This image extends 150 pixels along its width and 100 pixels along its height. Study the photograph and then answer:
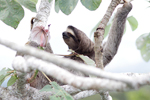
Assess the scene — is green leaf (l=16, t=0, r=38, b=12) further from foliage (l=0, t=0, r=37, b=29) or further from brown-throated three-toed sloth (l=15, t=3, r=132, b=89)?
brown-throated three-toed sloth (l=15, t=3, r=132, b=89)

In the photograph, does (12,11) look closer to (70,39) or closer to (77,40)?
(70,39)

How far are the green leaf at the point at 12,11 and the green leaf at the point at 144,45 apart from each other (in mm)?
2874

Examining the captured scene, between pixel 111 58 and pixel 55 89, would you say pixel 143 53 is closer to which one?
pixel 111 58

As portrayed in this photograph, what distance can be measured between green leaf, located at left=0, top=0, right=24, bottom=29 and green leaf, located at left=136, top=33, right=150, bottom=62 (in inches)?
113

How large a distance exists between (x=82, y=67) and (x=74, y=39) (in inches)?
111

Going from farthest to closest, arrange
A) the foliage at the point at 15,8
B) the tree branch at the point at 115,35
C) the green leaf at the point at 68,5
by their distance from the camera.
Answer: the tree branch at the point at 115,35
the green leaf at the point at 68,5
the foliage at the point at 15,8

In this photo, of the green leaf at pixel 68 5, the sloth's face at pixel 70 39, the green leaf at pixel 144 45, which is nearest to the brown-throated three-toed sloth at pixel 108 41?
the sloth's face at pixel 70 39

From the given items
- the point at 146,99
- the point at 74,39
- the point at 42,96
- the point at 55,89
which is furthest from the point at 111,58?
the point at 55,89

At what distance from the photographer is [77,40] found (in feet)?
11.2

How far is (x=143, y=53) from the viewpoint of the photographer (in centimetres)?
420

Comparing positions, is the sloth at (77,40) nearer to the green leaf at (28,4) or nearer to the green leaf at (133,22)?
the green leaf at (133,22)

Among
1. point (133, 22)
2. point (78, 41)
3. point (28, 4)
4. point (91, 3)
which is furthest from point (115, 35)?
point (28, 4)

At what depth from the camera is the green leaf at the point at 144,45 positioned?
3762 mm

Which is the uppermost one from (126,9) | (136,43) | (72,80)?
(126,9)
